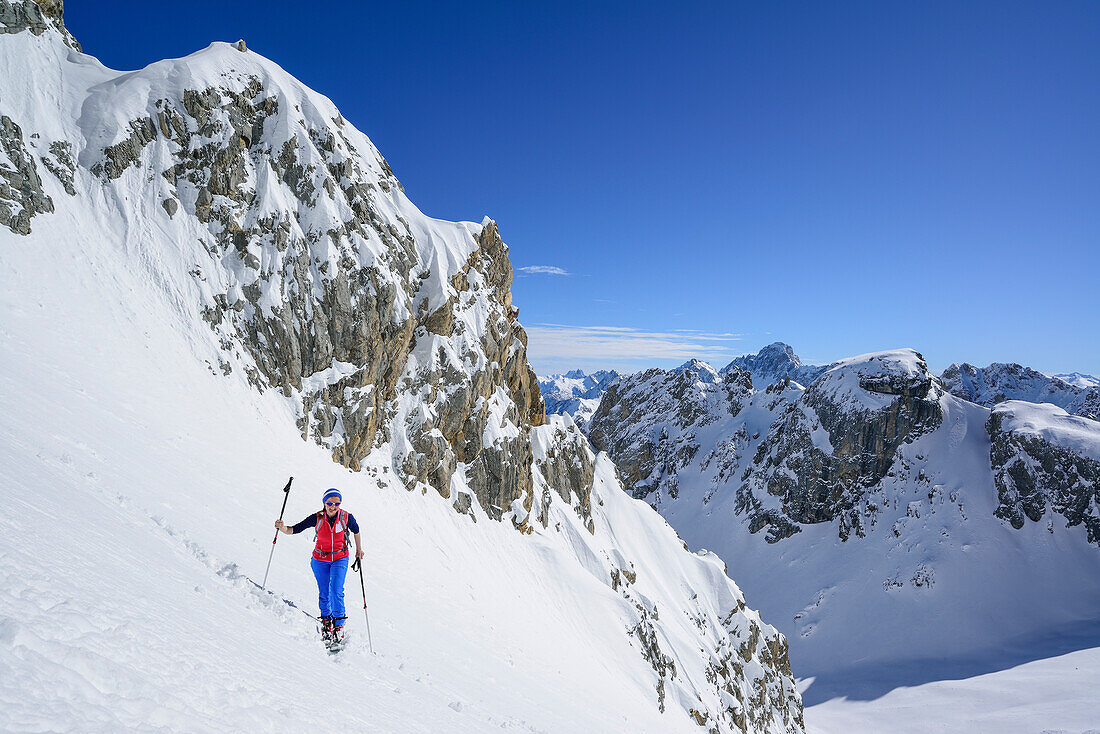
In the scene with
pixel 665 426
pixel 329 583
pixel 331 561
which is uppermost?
pixel 665 426

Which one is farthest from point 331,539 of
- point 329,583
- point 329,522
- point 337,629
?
point 337,629

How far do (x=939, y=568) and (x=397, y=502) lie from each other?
122448mm

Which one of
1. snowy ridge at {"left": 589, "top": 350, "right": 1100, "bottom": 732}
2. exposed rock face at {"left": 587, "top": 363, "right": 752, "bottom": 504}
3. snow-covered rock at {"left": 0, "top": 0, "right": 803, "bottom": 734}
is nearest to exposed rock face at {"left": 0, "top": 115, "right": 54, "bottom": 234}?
snow-covered rock at {"left": 0, "top": 0, "right": 803, "bottom": 734}

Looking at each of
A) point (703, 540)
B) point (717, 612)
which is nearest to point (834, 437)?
point (703, 540)

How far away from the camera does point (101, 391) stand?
17672mm

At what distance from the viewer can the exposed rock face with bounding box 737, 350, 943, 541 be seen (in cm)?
12812

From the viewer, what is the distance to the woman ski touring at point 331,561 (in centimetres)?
927

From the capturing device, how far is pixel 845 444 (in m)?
131

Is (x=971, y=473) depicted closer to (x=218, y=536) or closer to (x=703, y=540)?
(x=703, y=540)

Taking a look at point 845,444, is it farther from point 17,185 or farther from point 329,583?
point 17,185

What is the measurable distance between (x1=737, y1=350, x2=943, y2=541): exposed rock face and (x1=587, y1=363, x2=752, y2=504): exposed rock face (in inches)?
1091

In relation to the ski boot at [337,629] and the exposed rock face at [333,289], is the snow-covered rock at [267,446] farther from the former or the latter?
the ski boot at [337,629]

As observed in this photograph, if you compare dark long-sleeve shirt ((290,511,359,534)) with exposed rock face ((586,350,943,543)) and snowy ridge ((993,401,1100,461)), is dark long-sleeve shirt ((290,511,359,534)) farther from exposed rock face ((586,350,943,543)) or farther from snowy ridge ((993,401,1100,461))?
snowy ridge ((993,401,1100,461))

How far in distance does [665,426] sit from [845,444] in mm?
57956
